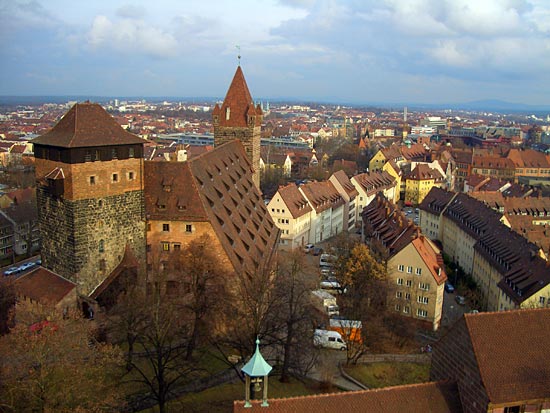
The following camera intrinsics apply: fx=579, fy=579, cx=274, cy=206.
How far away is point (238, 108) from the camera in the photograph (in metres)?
61.4

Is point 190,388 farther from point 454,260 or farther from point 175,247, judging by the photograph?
point 454,260

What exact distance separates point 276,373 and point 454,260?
40310 millimetres

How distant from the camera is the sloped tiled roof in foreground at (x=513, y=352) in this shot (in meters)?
20.8

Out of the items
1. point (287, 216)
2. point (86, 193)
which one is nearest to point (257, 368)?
point (86, 193)

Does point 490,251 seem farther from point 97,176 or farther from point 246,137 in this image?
point 97,176

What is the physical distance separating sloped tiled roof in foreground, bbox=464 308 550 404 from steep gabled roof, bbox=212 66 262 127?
42118 millimetres

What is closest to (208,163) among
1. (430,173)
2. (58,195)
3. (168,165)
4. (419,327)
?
(168,165)

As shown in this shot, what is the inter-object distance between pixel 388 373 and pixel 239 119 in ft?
107

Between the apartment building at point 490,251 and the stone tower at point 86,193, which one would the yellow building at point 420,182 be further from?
the stone tower at point 86,193

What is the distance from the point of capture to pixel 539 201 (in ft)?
254

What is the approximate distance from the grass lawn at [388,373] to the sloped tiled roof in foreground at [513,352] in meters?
14.5

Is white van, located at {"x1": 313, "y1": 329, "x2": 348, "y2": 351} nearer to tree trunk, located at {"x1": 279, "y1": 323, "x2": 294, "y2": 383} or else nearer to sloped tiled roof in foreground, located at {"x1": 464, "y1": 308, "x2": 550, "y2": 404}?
tree trunk, located at {"x1": 279, "y1": 323, "x2": 294, "y2": 383}

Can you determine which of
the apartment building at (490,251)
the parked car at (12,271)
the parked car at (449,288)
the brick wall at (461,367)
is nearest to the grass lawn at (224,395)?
the brick wall at (461,367)

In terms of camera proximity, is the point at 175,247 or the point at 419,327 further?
the point at 419,327
